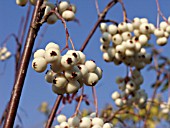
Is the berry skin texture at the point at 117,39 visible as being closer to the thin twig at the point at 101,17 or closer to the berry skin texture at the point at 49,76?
the thin twig at the point at 101,17

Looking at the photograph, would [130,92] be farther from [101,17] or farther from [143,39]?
[101,17]

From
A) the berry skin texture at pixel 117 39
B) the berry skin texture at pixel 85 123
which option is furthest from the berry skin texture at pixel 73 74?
the berry skin texture at pixel 117 39

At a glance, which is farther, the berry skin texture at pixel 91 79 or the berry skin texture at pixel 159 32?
the berry skin texture at pixel 159 32

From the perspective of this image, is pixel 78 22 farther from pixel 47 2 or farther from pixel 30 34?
pixel 30 34

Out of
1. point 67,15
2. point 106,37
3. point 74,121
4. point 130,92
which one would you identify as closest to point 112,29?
point 106,37

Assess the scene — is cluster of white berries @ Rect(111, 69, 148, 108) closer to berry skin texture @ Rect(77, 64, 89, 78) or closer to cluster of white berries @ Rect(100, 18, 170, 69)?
cluster of white berries @ Rect(100, 18, 170, 69)

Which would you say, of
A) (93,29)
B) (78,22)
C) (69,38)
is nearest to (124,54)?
(93,29)

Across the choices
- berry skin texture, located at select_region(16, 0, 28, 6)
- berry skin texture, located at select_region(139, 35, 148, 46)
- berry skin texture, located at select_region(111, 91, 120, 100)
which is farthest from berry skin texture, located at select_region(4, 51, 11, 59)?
berry skin texture, located at select_region(16, 0, 28, 6)
